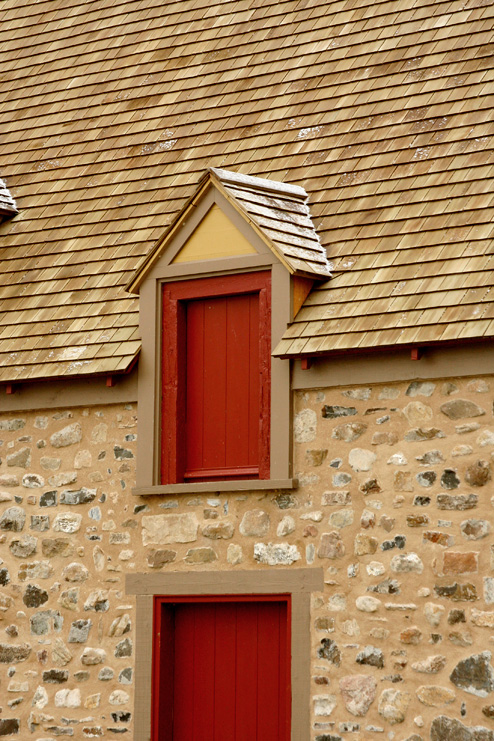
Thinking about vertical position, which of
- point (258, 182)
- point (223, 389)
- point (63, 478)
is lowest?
point (63, 478)

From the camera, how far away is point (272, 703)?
10039 millimetres

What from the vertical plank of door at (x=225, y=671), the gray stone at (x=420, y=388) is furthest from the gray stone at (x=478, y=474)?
the vertical plank of door at (x=225, y=671)

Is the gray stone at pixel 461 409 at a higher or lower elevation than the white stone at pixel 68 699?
higher

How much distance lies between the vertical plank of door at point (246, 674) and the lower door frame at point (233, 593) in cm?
28

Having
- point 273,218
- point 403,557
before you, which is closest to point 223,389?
point 273,218

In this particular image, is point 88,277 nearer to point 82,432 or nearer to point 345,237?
point 82,432

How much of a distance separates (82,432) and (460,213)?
12.0 ft

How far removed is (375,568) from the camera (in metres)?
9.55

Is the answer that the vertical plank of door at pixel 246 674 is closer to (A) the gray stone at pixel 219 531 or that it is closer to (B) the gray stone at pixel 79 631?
(A) the gray stone at pixel 219 531

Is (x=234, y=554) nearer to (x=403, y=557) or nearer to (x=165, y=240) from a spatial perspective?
(x=403, y=557)

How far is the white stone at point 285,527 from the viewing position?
9977 mm

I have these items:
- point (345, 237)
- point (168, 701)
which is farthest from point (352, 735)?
point (345, 237)

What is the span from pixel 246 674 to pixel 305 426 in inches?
79.1

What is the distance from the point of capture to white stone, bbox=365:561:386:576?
9.52 metres
